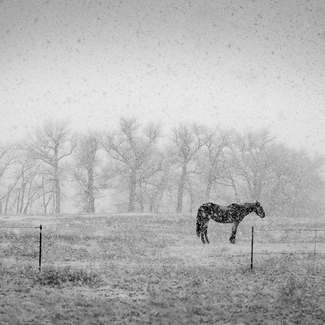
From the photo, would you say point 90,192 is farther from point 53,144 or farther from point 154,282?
point 154,282

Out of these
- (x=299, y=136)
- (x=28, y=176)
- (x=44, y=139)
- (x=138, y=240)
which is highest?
(x=299, y=136)

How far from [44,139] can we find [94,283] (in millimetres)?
39503

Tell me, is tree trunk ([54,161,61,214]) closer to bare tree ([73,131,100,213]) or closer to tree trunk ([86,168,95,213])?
bare tree ([73,131,100,213])

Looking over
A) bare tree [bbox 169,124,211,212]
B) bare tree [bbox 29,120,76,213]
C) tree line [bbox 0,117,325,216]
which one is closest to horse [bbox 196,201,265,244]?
tree line [bbox 0,117,325,216]

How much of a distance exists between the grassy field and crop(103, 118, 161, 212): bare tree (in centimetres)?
2608

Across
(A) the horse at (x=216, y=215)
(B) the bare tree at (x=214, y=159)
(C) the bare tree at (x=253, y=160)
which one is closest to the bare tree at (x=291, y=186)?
(C) the bare tree at (x=253, y=160)

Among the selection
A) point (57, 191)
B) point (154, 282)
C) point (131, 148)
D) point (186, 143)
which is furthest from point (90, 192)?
point (154, 282)

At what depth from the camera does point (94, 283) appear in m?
12.5

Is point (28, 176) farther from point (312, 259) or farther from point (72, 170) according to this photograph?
point (312, 259)

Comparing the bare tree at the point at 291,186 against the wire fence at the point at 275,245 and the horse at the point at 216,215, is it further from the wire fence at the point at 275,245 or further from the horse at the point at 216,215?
the horse at the point at 216,215

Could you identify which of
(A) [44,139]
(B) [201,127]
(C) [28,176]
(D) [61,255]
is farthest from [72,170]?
(D) [61,255]

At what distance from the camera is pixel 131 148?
50.9 metres

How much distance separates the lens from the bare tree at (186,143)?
5132 centimetres

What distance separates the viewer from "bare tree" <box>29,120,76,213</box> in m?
48.3
